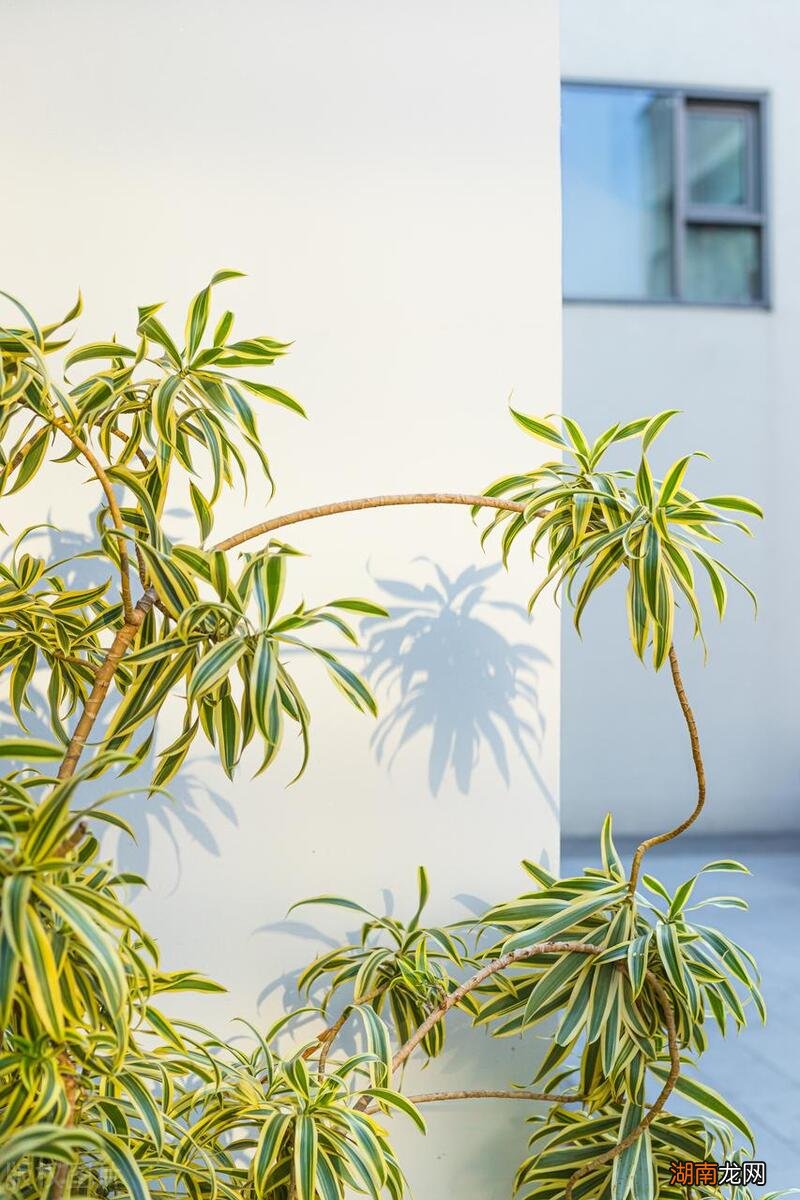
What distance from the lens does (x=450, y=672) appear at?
161cm

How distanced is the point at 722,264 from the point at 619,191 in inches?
26.6

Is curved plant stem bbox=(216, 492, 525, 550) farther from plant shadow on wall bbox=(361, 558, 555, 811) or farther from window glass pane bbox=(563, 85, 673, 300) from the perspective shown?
window glass pane bbox=(563, 85, 673, 300)

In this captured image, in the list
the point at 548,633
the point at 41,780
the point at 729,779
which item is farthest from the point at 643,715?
the point at 41,780

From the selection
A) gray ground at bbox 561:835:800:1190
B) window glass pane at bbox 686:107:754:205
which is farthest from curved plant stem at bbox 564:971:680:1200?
window glass pane at bbox 686:107:754:205

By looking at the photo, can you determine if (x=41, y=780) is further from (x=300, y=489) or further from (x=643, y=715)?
(x=643, y=715)

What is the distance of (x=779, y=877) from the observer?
4.66 m

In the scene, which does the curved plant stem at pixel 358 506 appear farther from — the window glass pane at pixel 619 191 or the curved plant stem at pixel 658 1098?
the window glass pane at pixel 619 191

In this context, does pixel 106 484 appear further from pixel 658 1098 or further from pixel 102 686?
pixel 658 1098

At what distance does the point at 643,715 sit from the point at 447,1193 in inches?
157

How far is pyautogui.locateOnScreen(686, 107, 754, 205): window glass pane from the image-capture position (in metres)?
5.43

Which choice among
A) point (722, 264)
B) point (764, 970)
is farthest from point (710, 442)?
point (764, 970)

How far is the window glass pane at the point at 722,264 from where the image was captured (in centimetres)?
542

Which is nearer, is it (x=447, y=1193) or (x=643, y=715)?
(x=447, y=1193)

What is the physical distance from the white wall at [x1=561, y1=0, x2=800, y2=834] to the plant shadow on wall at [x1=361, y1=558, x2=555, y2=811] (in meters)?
3.68
